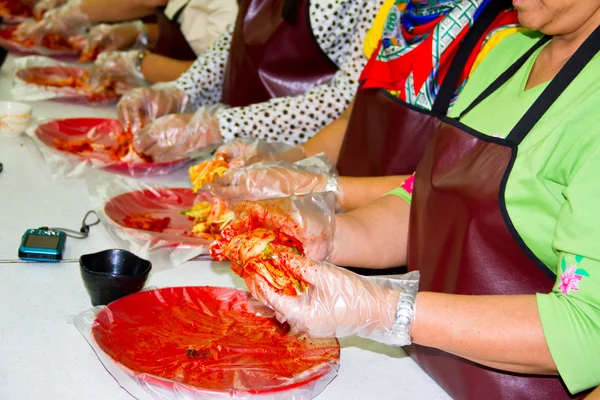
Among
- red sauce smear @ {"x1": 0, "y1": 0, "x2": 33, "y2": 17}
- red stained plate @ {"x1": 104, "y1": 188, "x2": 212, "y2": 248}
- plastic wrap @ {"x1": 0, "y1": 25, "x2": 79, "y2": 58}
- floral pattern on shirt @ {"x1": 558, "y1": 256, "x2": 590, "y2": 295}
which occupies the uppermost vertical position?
floral pattern on shirt @ {"x1": 558, "y1": 256, "x2": 590, "y2": 295}

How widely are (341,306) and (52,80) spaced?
2.56 metres

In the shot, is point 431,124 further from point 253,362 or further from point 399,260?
point 253,362

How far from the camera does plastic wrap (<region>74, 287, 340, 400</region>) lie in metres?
1.23

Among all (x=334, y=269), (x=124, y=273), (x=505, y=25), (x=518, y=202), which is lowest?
(x=124, y=273)

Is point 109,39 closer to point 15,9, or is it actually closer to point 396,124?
point 15,9

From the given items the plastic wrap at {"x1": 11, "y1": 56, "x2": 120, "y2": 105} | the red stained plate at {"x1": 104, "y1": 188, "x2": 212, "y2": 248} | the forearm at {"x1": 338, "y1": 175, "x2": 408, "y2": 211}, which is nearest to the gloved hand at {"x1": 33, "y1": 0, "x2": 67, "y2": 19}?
the plastic wrap at {"x1": 11, "y1": 56, "x2": 120, "y2": 105}

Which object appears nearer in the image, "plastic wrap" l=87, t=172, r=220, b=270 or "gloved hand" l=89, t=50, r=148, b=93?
"plastic wrap" l=87, t=172, r=220, b=270

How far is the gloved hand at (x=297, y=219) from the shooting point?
1.52 m

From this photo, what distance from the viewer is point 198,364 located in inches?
52.1

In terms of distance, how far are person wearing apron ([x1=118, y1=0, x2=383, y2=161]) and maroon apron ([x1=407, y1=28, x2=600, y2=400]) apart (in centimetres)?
103

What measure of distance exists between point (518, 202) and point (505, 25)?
0.68 meters

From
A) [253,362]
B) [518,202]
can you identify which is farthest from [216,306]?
[518,202]

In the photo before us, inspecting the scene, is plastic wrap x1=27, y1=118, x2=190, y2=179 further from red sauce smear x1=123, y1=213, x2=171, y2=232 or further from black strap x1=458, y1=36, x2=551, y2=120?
black strap x1=458, y1=36, x2=551, y2=120

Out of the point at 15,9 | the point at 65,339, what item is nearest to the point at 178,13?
the point at 15,9
